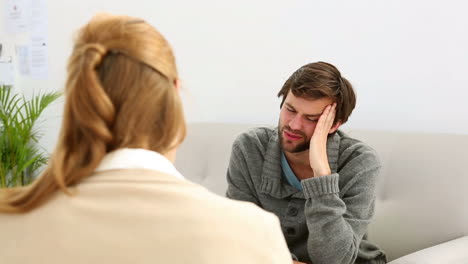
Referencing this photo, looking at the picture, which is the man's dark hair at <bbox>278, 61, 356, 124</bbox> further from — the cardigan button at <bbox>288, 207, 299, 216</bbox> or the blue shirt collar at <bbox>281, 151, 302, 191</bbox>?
the cardigan button at <bbox>288, 207, 299, 216</bbox>

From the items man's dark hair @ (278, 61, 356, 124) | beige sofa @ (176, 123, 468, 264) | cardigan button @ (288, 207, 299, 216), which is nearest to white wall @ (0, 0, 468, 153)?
beige sofa @ (176, 123, 468, 264)

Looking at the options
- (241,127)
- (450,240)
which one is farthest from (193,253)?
(241,127)

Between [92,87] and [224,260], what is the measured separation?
1.12 ft

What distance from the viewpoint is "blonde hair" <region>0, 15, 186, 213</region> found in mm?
939

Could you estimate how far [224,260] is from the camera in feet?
2.86

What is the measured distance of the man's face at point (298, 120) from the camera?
2062 mm

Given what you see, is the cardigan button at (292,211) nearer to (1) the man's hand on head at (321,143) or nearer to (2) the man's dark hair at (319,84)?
(1) the man's hand on head at (321,143)

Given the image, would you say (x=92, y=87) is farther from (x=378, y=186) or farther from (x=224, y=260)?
(x=378, y=186)

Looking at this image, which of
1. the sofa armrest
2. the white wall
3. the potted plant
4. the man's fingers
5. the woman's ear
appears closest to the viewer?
the woman's ear

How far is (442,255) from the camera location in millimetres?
1886

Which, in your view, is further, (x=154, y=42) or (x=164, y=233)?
(x=154, y=42)

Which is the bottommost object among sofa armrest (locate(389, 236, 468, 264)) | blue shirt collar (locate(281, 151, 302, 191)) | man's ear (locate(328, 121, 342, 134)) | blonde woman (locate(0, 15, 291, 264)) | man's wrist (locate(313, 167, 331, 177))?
sofa armrest (locate(389, 236, 468, 264))

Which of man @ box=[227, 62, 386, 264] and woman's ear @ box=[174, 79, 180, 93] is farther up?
woman's ear @ box=[174, 79, 180, 93]

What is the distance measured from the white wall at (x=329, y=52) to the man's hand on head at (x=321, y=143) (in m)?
0.63
